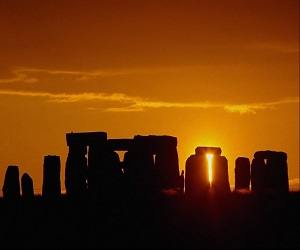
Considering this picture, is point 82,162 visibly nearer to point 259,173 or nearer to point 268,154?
point 259,173

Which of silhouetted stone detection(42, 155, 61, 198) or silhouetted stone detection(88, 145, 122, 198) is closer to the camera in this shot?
silhouetted stone detection(42, 155, 61, 198)

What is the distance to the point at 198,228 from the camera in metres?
31.6

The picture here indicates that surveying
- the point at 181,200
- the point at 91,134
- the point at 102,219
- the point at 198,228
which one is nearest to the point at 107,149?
the point at 91,134

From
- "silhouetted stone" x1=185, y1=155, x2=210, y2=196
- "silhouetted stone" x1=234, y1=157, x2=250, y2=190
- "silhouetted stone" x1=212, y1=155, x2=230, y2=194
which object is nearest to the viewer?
"silhouetted stone" x1=185, y1=155, x2=210, y2=196

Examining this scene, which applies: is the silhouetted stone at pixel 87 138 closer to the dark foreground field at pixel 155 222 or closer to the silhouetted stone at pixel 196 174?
the dark foreground field at pixel 155 222

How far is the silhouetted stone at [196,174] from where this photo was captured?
4038cm

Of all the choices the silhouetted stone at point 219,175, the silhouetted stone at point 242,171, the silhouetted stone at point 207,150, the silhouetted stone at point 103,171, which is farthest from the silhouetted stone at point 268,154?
the silhouetted stone at point 103,171

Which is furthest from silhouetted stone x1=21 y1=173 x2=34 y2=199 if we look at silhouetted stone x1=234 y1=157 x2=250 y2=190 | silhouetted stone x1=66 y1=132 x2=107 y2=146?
silhouetted stone x1=234 y1=157 x2=250 y2=190

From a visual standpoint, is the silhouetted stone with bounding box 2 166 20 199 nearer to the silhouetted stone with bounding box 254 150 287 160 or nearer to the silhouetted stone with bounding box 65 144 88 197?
the silhouetted stone with bounding box 65 144 88 197

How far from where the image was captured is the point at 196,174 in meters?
40.4

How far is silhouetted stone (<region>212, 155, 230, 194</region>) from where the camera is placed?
40.5 m

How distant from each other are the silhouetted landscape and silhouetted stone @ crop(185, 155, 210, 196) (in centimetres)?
4

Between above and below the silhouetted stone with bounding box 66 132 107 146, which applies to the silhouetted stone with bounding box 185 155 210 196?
below

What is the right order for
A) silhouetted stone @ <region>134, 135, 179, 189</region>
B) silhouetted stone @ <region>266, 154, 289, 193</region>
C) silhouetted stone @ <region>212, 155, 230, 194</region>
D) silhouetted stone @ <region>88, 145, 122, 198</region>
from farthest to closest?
1. silhouetted stone @ <region>266, 154, 289, 193</region>
2. silhouetted stone @ <region>134, 135, 179, 189</region>
3. silhouetted stone @ <region>212, 155, 230, 194</region>
4. silhouetted stone @ <region>88, 145, 122, 198</region>
